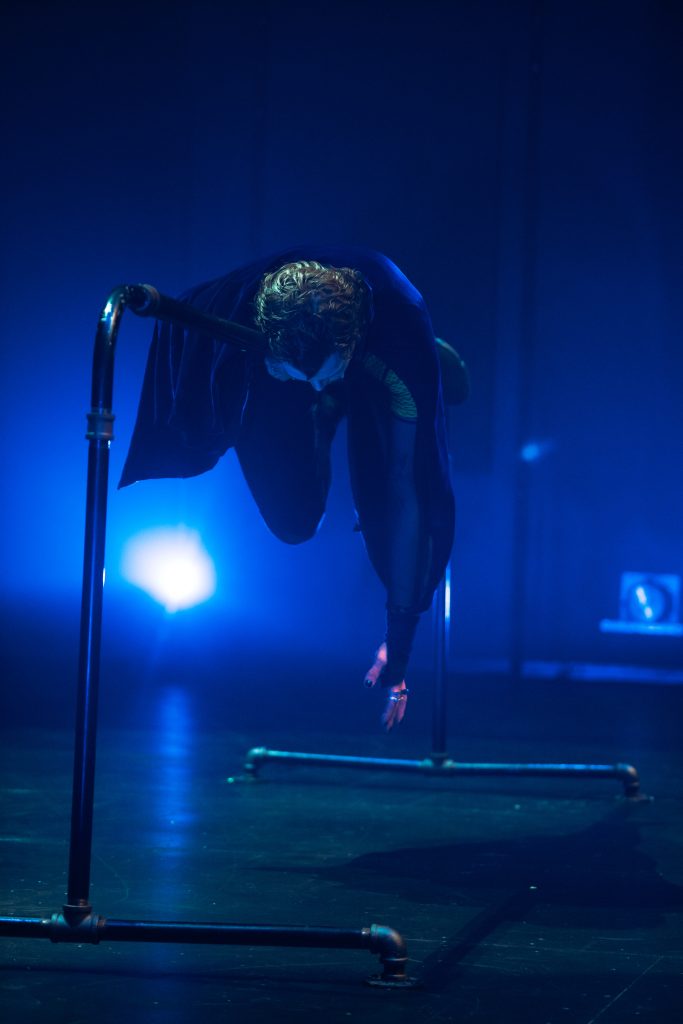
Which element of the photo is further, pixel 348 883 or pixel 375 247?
pixel 375 247

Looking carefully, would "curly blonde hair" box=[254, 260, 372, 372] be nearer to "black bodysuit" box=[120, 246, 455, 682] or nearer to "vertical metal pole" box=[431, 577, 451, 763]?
"black bodysuit" box=[120, 246, 455, 682]

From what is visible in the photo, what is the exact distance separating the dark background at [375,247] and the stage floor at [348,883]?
6.25 feet

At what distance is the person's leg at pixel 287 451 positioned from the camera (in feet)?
7.02

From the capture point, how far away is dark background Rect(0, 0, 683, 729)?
549 cm

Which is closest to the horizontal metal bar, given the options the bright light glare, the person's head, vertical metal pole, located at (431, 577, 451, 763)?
vertical metal pole, located at (431, 577, 451, 763)

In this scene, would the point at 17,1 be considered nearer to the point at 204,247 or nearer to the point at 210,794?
the point at 204,247

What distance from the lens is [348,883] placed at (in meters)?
2.18

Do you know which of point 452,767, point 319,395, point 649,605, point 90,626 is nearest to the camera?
point 90,626

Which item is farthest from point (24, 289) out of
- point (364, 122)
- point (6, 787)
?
point (6, 787)

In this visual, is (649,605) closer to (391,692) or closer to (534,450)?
(534,450)

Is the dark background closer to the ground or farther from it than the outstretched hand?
farther from it

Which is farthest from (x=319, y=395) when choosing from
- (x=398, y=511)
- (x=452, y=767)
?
(x=452, y=767)

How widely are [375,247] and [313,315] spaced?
3.73 metres

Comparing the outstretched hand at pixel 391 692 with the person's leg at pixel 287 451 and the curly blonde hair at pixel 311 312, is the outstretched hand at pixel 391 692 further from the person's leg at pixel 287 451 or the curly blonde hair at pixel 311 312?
the curly blonde hair at pixel 311 312
